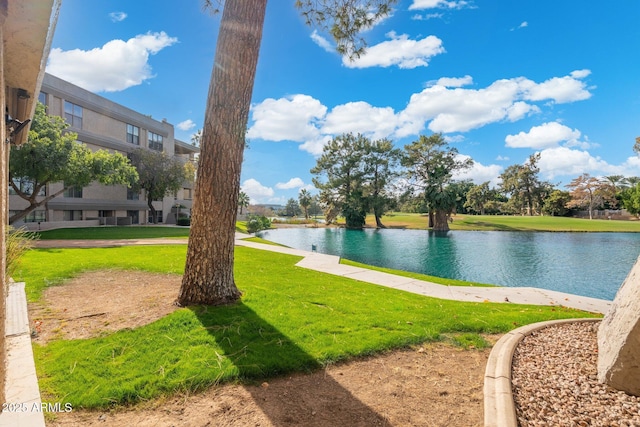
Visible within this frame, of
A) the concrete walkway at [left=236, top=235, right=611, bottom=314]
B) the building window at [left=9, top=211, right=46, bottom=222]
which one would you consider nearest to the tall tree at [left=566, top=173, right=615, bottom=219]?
the concrete walkway at [left=236, top=235, right=611, bottom=314]

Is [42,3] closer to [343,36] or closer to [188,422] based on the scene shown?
[188,422]

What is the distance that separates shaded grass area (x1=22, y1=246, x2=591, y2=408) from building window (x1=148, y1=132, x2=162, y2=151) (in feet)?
93.3

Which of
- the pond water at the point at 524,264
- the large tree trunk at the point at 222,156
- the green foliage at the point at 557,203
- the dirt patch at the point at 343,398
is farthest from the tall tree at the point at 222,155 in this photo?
the green foliage at the point at 557,203

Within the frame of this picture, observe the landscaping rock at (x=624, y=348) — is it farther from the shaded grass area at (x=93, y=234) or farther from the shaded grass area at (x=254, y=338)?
the shaded grass area at (x=93, y=234)

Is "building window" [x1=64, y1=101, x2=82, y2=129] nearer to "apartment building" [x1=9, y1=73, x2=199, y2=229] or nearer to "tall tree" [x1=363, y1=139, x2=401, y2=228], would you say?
"apartment building" [x1=9, y1=73, x2=199, y2=229]

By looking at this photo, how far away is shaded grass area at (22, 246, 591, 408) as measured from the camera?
3020 mm

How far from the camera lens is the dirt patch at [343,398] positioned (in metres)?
2.54

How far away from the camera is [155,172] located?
91.8ft

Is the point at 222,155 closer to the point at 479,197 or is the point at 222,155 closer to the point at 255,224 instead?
the point at 255,224

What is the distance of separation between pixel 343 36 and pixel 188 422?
294 inches

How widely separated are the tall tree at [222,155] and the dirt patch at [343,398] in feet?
3.66

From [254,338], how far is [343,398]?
149 centimetres

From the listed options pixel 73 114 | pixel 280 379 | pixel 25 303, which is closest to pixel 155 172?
pixel 73 114

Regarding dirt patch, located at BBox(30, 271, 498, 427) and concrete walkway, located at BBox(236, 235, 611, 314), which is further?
concrete walkway, located at BBox(236, 235, 611, 314)
